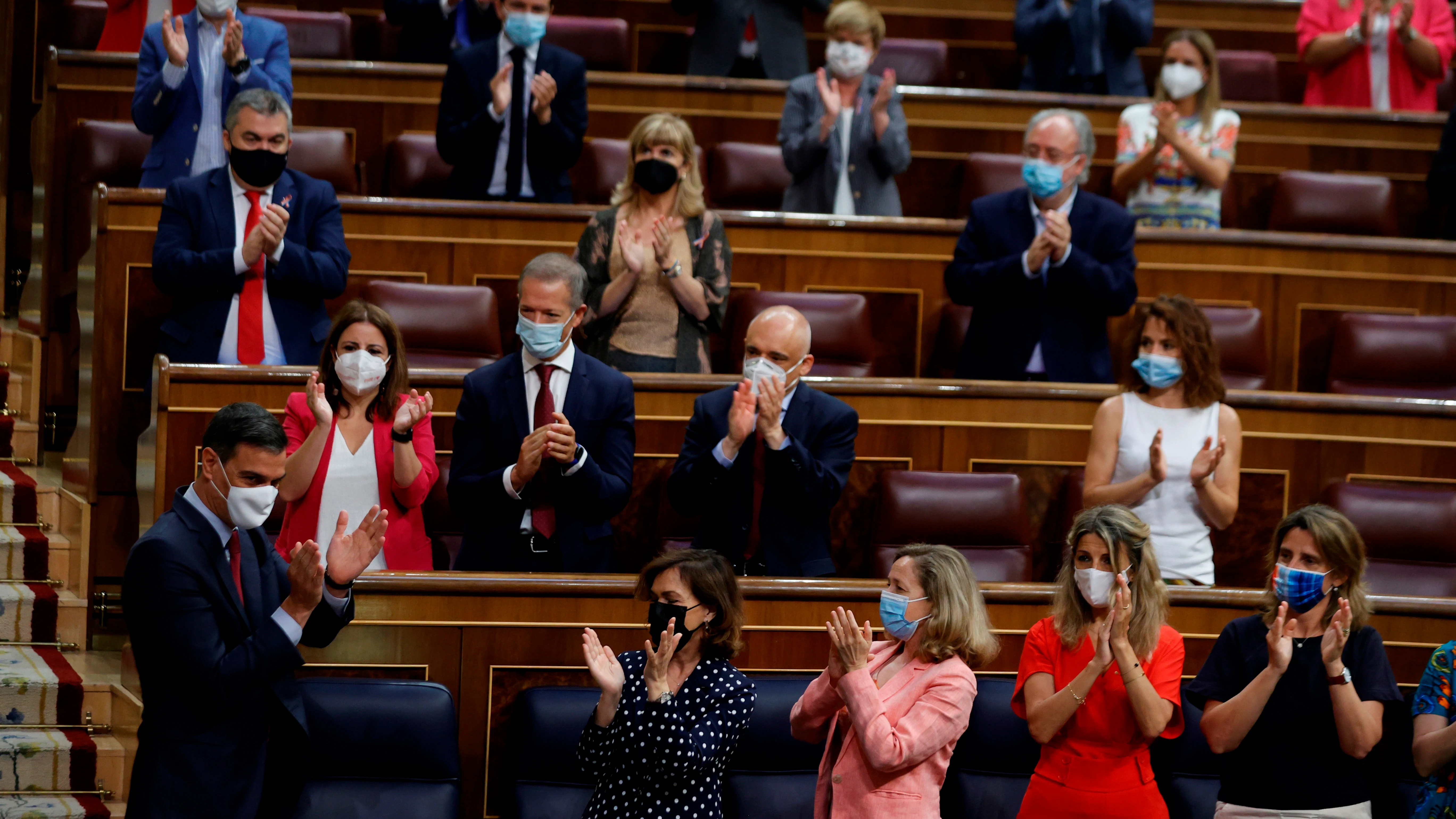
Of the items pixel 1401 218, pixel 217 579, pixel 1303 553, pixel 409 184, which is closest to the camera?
pixel 217 579

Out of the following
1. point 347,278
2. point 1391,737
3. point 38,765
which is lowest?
point 38,765

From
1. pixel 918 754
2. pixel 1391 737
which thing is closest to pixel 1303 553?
pixel 1391 737

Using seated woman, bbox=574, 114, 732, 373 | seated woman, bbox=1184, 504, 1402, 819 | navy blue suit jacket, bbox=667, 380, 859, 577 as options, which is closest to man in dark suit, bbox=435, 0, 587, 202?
seated woman, bbox=574, 114, 732, 373

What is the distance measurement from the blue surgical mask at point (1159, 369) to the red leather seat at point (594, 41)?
2399 millimetres

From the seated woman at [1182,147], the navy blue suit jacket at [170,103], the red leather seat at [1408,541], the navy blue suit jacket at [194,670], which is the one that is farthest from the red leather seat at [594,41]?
the navy blue suit jacket at [194,670]

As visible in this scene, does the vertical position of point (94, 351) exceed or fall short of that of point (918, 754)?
it exceeds it

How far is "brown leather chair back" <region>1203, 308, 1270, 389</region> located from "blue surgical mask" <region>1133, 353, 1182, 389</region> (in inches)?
35.2

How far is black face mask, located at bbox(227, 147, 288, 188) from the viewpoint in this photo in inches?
128

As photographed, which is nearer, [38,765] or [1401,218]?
[38,765]

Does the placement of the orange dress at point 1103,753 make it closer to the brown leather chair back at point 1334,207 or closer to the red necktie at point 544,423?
the red necktie at point 544,423

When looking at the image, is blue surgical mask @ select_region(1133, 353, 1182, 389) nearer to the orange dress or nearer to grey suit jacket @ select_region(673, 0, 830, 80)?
the orange dress

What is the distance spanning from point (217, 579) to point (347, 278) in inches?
64.3

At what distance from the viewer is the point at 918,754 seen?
2.21 metres

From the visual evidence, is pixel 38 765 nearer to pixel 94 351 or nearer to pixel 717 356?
pixel 94 351
